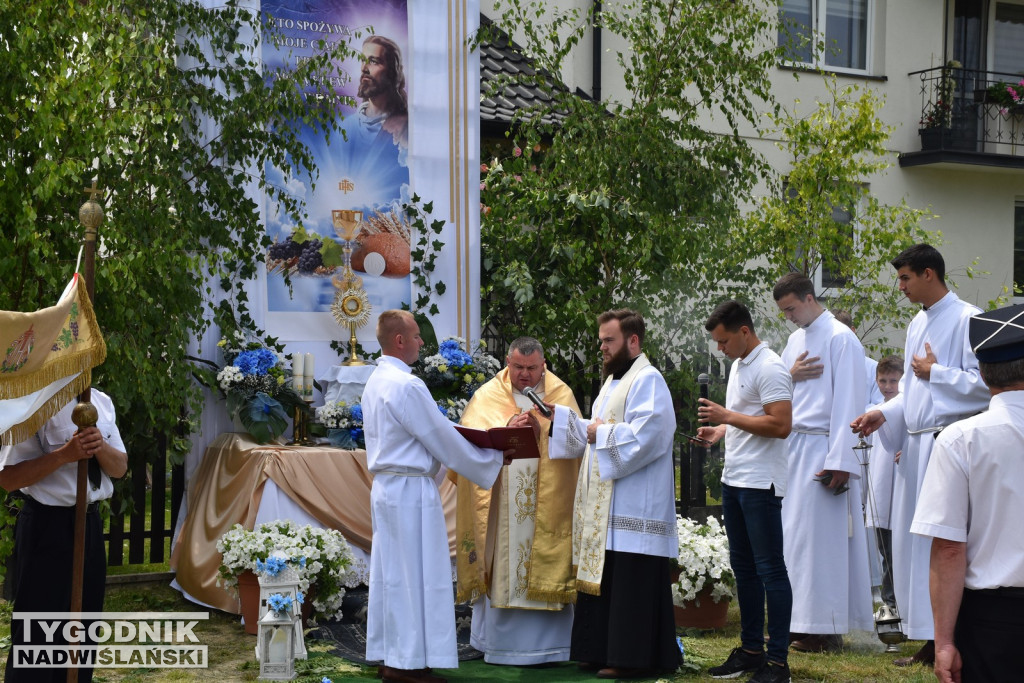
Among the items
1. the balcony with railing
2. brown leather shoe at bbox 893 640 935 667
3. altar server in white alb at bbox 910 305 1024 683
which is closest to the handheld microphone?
brown leather shoe at bbox 893 640 935 667

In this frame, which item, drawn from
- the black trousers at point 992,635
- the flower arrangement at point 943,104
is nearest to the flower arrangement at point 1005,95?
the flower arrangement at point 943,104

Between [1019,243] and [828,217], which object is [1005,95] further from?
[828,217]

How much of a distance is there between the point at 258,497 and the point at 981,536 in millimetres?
5687

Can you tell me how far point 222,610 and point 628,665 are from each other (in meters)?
3.17

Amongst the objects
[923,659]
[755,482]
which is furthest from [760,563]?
[923,659]

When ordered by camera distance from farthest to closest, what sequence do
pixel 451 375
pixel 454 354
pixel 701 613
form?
pixel 454 354 → pixel 451 375 → pixel 701 613

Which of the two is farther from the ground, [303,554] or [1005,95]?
[1005,95]

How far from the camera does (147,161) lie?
818cm

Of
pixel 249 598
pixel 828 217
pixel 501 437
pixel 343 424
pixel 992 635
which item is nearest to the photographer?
pixel 992 635

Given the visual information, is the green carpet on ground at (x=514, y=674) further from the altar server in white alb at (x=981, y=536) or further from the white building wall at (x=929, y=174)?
the white building wall at (x=929, y=174)

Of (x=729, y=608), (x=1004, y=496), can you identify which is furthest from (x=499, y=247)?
(x=1004, y=496)

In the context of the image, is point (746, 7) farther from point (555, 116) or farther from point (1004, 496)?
point (1004, 496)

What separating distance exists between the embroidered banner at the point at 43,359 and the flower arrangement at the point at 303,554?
2570mm

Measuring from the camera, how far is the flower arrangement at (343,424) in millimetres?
8836
